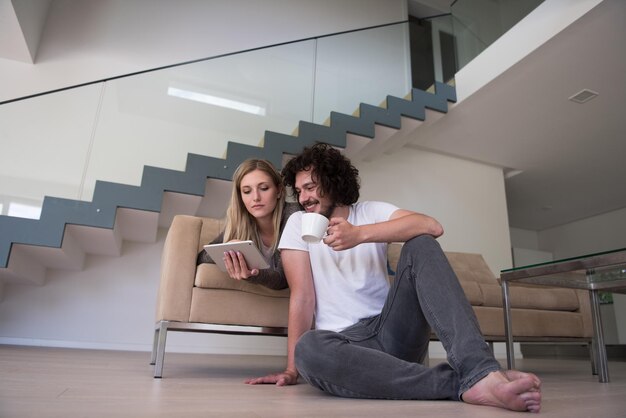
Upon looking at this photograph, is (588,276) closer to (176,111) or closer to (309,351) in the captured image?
(309,351)

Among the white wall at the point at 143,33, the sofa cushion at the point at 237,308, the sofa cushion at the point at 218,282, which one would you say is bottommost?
the sofa cushion at the point at 237,308

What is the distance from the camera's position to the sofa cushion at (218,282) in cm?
178

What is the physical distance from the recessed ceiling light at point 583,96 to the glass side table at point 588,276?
107 inches

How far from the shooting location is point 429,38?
15.3ft

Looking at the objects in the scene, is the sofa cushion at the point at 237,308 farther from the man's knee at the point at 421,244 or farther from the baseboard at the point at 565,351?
the baseboard at the point at 565,351

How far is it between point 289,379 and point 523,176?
561 centimetres

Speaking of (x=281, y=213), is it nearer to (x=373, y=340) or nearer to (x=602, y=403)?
(x=373, y=340)

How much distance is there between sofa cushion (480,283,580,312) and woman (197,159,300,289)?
1.61 meters

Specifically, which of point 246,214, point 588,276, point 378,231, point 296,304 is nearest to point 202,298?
point 246,214

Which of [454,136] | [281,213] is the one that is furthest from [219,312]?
[454,136]

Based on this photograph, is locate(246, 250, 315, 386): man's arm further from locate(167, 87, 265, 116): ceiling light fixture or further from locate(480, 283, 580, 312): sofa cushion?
locate(167, 87, 265, 116): ceiling light fixture

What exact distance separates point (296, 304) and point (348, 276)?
0.19m

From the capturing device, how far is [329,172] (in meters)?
1.44

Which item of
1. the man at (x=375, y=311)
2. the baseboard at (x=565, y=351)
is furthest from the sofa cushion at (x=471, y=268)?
the baseboard at (x=565, y=351)
